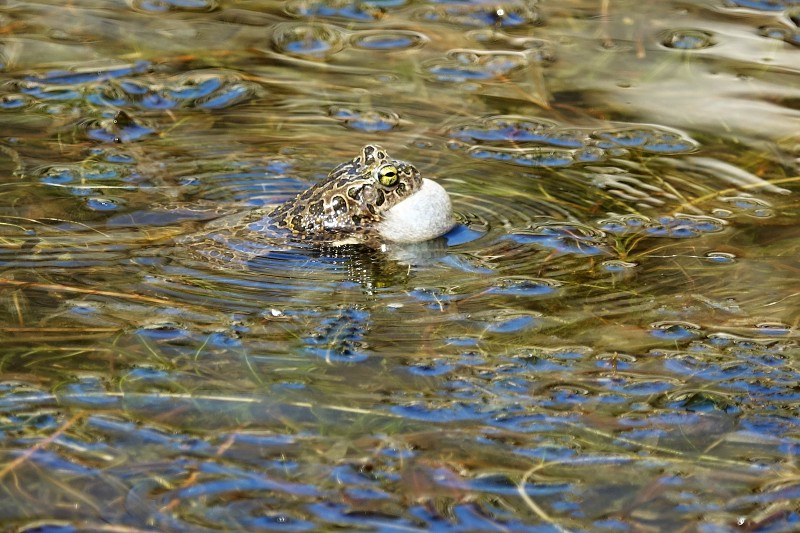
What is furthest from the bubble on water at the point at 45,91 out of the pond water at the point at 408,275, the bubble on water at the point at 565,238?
the bubble on water at the point at 565,238

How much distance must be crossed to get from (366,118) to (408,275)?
2.33 meters

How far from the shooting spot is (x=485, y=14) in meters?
9.63

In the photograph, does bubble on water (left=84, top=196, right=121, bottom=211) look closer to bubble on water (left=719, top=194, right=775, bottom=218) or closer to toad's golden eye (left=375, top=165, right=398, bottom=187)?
toad's golden eye (left=375, top=165, right=398, bottom=187)

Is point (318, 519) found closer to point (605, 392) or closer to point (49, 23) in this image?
point (605, 392)

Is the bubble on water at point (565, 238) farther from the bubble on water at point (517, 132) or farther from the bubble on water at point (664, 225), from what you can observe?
the bubble on water at point (517, 132)

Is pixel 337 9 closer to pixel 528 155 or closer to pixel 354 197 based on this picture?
pixel 528 155

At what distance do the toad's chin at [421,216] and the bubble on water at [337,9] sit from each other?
3529 millimetres

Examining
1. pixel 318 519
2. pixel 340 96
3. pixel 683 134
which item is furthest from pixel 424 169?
pixel 318 519

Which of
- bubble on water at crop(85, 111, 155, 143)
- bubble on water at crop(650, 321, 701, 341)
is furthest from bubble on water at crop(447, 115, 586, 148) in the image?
bubble on water at crop(650, 321, 701, 341)

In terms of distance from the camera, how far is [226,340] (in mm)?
5020

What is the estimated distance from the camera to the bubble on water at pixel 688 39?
895 cm

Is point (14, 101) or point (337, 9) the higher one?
point (337, 9)

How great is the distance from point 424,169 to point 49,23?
3935 mm

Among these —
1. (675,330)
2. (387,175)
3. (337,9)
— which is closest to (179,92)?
(337,9)
